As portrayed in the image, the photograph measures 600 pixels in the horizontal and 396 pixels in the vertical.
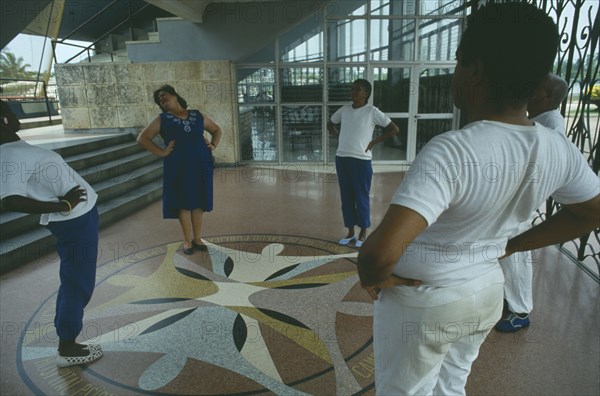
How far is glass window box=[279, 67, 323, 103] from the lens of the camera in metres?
7.63

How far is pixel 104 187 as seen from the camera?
16.5 feet

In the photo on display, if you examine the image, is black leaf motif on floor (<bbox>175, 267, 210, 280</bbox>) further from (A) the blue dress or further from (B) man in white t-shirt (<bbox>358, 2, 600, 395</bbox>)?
(B) man in white t-shirt (<bbox>358, 2, 600, 395</bbox>)

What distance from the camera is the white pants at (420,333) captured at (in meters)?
0.98

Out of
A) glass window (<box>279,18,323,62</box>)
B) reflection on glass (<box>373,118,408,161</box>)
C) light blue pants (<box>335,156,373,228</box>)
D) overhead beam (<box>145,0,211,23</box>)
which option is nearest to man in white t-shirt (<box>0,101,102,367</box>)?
→ light blue pants (<box>335,156,373,228</box>)

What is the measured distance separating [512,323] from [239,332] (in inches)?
65.2

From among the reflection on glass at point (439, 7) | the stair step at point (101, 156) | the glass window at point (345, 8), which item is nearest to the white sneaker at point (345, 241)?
the stair step at point (101, 156)

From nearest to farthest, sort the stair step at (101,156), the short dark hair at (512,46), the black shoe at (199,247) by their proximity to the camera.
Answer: the short dark hair at (512,46)
the black shoe at (199,247)
the stair step at (101,156)

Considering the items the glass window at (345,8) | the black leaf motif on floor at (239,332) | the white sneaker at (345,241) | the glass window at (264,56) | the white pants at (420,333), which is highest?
the glass window at (345,8)

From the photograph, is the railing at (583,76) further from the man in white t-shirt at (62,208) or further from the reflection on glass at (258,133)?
the reflection on glass at (258,133)

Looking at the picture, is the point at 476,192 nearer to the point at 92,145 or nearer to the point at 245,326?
the point at 245,326

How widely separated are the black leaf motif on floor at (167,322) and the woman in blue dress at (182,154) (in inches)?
41.8

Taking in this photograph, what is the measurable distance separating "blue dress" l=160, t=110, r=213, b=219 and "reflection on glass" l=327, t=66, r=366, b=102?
4702 mm

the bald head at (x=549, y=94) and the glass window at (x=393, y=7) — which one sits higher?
the glass window at (x=393, y=7)

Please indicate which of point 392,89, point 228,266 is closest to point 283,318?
point 228,266
